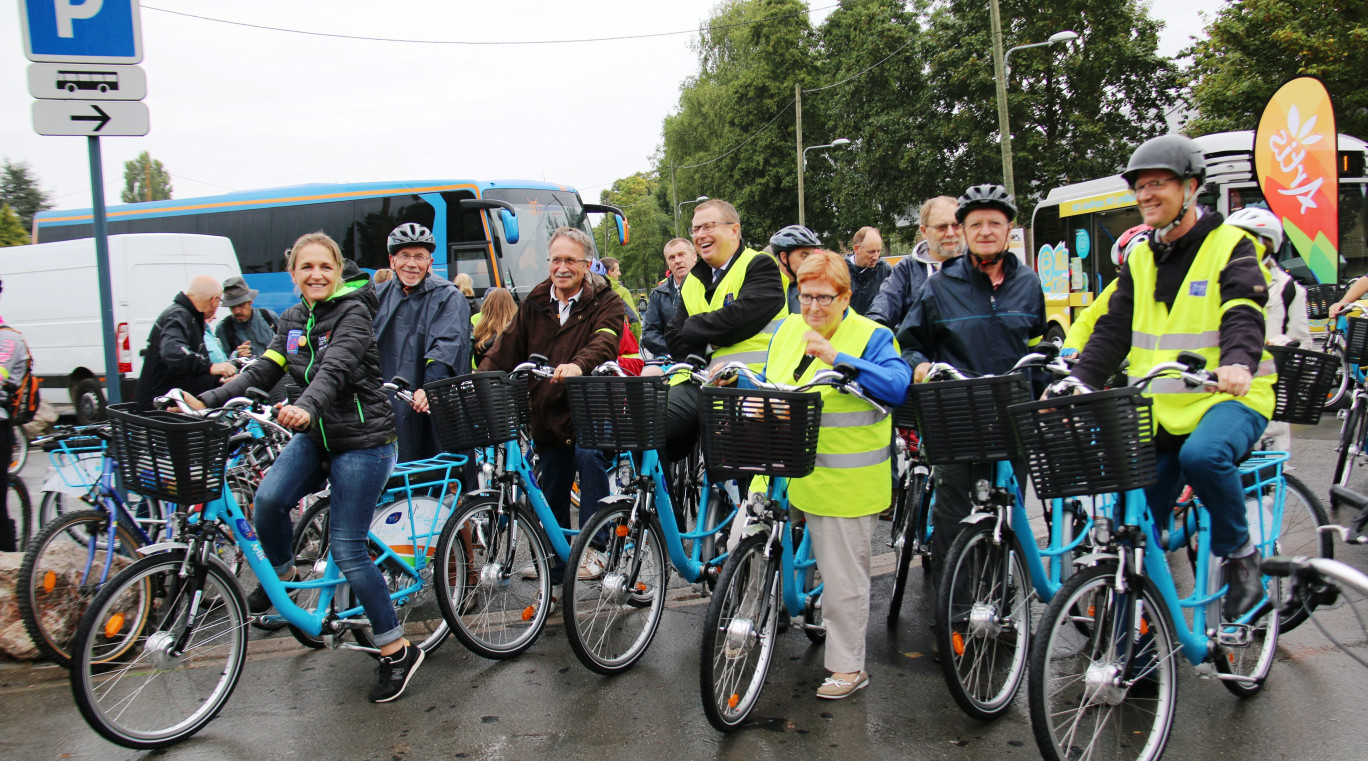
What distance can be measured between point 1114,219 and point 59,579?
15856mm

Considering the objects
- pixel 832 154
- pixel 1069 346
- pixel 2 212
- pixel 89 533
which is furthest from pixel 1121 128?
pixel 2 212

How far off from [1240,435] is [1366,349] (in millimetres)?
3941

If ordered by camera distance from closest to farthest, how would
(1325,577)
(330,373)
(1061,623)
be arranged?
1. (1325,577)
2. (1061,623)
3. (330,373)

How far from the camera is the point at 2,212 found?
114 feet

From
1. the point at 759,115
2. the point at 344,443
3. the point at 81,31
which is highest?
the point at 759,115

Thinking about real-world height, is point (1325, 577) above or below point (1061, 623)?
above

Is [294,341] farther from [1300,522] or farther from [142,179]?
[142,179]

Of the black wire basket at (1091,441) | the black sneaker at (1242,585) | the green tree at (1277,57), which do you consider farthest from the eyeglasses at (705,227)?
the green tree at (1277,57)

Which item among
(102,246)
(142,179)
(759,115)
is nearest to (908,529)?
(102,246)

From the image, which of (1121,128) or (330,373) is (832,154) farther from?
(330,373)

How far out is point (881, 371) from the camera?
3.60 m

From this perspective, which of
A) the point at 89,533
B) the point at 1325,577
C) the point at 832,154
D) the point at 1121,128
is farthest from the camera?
the point at 832,154

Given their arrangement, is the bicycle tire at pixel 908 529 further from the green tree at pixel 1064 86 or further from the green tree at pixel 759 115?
the green tree at pixel 759 115

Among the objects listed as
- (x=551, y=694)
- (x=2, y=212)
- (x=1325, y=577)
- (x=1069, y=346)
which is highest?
(x=2, y=212)
